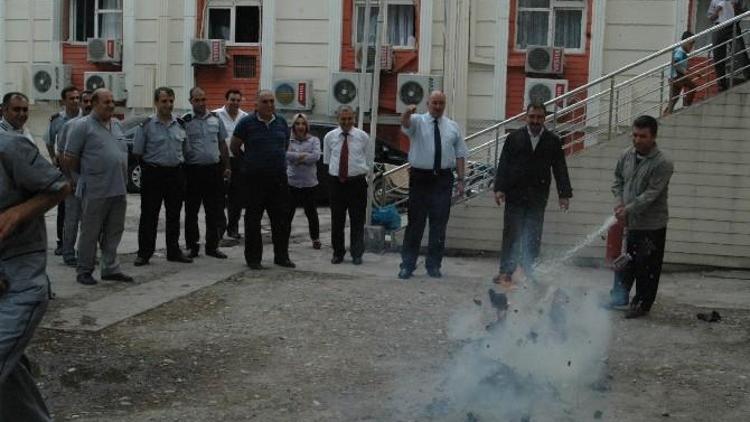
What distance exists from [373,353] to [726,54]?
6776 millimetres

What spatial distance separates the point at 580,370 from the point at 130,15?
18.2m

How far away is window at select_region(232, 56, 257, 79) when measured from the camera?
74.4ft

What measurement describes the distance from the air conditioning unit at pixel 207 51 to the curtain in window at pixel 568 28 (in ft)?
23.0

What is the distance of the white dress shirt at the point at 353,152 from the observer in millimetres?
11977

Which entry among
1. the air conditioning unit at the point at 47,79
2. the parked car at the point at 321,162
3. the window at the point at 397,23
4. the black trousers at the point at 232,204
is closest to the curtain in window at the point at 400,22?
the window at the point at 397,23

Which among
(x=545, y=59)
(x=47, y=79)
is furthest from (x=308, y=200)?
(x=47, y=79)

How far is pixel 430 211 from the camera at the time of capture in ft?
36.5

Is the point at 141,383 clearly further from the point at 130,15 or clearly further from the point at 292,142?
the point at 130,15

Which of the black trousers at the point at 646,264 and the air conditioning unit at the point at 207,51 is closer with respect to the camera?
the black trousers at the point at 646,264

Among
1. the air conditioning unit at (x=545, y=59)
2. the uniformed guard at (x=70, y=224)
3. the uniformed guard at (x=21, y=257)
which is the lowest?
the uniformed guard at (x=70, y=224)

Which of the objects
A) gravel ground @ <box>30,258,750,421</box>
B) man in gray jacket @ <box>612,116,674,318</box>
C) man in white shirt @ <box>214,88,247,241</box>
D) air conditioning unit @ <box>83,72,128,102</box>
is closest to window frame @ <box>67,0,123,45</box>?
air conditioning unit @ <box>83,72,128,102</box>

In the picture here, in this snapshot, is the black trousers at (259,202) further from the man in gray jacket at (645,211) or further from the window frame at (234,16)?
the window frame at (234,16)

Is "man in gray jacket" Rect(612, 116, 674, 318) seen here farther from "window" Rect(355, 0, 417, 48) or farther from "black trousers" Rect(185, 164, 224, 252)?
"window" Rect(355, 0, 417, 48)

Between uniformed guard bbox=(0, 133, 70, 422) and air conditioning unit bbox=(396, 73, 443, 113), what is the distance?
632 inches
